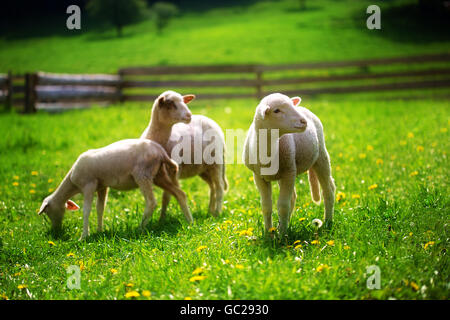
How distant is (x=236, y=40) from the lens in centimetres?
3123

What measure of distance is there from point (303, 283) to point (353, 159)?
4.36m

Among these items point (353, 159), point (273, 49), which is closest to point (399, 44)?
point (273, 49)

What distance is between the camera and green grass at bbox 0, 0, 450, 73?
2706 centimetres

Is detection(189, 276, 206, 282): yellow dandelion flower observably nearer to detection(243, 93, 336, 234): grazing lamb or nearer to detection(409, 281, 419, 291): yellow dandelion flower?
detection(243, 93, 336, 234): grazing lamb

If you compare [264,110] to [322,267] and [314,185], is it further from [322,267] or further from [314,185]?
[314,185]

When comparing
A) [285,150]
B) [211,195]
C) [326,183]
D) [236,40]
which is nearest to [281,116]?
[285,150]

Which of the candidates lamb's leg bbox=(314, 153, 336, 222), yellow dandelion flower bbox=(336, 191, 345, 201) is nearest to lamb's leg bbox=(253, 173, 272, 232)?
lamb's leg bbox=(314, 153, 336, 222)

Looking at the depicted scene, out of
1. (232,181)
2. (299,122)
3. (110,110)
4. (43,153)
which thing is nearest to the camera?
(299,122)

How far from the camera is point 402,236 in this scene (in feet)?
12.3

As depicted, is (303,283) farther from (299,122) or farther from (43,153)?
(43,153)

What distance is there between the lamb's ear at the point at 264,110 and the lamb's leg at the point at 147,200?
6.16 feet

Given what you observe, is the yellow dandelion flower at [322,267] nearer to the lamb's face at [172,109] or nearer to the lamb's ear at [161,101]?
the lamb's face at [172,109]

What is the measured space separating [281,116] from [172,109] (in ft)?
6.54

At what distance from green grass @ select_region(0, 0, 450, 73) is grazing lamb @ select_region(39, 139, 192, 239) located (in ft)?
68.3
